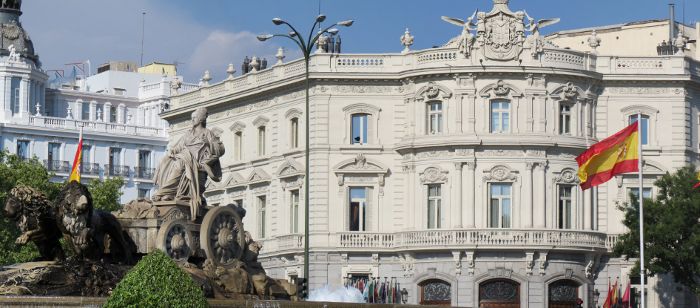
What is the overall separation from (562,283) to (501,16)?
11.7 m

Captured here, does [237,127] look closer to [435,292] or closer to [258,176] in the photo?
[258,176]

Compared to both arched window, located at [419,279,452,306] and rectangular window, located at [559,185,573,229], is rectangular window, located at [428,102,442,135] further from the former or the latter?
arched window, located at [419,279,452,306]

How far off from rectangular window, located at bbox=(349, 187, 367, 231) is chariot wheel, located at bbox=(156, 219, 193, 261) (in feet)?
144

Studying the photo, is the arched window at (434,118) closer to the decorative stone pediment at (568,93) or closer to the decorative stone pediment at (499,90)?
the decorative stone pediment at (499,90)

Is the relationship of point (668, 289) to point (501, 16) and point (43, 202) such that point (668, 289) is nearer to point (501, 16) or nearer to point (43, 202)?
point (501, 16)

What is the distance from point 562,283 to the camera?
79938 mm

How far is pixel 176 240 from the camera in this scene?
3722 cm

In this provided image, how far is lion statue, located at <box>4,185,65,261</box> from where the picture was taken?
33.5m

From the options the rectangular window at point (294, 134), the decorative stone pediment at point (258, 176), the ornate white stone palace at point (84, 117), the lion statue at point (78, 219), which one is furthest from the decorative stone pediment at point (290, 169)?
the lion statue at point (78, 219)

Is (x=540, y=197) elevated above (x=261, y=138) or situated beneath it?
situated beneath

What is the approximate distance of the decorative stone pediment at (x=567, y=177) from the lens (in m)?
80.1

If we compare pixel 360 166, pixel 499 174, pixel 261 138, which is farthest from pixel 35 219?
pixel 261 138

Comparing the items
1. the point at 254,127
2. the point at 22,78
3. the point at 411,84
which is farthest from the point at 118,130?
the point at 411,84

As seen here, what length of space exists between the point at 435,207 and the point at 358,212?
361 cm
